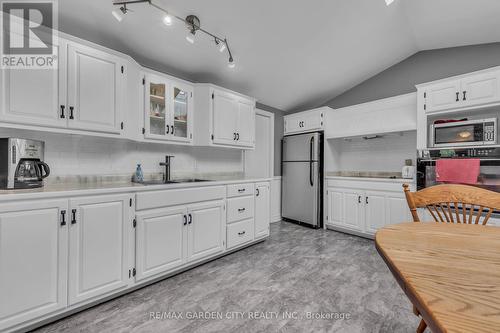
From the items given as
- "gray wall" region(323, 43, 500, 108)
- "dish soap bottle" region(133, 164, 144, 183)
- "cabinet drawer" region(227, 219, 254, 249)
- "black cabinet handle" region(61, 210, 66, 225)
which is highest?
"gray wall" region(323, 43, 500, 108)

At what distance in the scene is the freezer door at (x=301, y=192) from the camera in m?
3.96

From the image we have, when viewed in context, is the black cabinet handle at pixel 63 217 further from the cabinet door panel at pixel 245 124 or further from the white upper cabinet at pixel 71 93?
the cabinet door panel at pixel 245 124

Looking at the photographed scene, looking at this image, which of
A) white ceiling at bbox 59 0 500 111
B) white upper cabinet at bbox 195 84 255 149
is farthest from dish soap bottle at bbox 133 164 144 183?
white ceiling at bbox 59 0 500 111

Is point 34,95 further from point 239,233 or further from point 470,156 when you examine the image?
point 470,156

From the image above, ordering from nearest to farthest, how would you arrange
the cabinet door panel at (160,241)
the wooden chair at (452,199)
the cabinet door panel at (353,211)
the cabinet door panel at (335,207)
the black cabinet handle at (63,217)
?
the wooden chair at (452,199) → the black cabinet handle at (63,217) → the cabinet door panel at (160,241) → the cabinet door panel at (353,211) → the cabinet door panel at (335,207)

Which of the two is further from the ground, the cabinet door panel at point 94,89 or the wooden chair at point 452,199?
the cabinet door panel at point 94,89

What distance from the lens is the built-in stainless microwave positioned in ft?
8.00

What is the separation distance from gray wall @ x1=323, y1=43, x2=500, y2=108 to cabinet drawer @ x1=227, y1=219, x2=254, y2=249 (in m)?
3.00

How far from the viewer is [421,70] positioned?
3561 mm

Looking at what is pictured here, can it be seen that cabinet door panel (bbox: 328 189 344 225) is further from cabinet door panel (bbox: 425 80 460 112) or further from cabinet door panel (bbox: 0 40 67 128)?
cabinet door panel (bbox: 0 40 67 128)

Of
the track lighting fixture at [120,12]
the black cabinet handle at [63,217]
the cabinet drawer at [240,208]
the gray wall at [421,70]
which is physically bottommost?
the cabinet drawer at [240,208]

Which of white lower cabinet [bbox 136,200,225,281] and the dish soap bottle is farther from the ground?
the dish soap bottle

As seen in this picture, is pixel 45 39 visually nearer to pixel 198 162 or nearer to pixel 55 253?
pixel 55 253

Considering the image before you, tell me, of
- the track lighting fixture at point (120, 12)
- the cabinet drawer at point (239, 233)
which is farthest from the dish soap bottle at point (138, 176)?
the track lighting fixture at point (120, 12)
